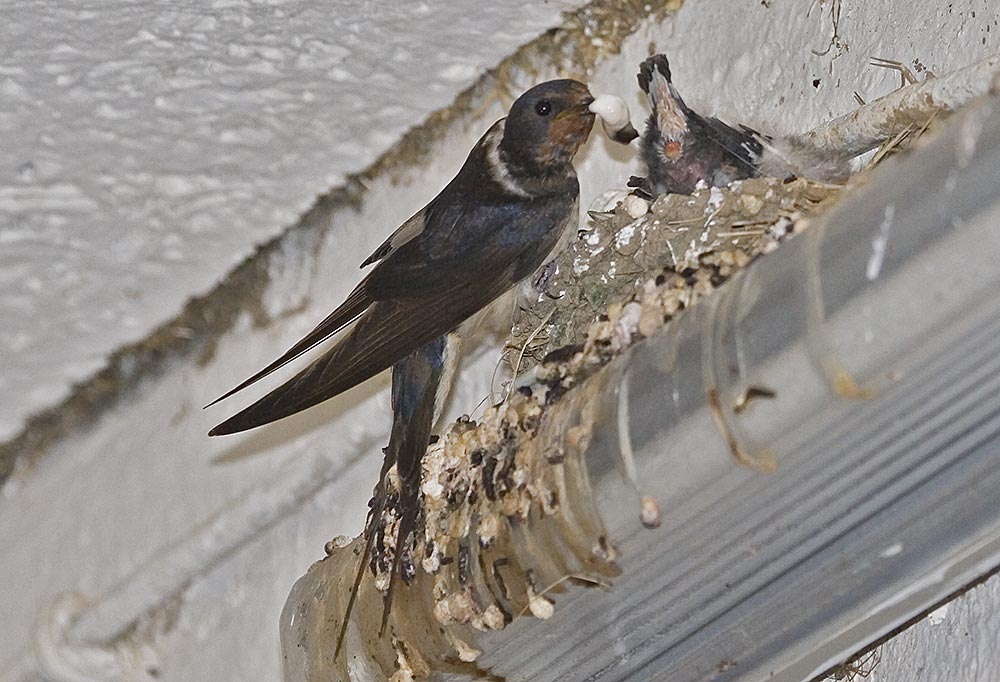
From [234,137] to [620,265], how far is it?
2.45 feet

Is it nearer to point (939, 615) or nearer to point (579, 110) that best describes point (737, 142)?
point (579, 110)

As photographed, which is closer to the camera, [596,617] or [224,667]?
[596,617]

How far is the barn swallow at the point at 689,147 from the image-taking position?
1678mm

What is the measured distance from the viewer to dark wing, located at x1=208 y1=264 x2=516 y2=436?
139cm

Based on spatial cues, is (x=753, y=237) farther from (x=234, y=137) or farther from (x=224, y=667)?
(x=224, y=667)

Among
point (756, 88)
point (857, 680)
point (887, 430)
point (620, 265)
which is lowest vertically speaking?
point (857, 680)

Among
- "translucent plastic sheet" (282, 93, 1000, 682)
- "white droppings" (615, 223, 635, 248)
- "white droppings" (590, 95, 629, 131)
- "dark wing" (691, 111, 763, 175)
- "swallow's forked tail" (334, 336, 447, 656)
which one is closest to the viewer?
"translucent plastic sheet" (282, 93, 1000, 682)

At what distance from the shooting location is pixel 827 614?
3.44ft

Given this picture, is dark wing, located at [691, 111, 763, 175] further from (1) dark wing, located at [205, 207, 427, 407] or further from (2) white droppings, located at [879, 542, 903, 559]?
Result: (2) white droppings, located at [879, 542, 903, 559]

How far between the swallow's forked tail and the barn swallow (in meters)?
0.35

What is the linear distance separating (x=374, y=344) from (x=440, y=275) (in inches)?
6.6

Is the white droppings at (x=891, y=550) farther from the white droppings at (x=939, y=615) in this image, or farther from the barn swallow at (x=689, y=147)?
the barn swallow at (x=689, y=147)

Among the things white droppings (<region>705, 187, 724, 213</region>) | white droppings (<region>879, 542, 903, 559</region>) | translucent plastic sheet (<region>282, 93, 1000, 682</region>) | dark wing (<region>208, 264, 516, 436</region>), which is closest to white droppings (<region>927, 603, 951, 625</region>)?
translucent plastic sheet (<region>282, 93, 1000, 682</region>)

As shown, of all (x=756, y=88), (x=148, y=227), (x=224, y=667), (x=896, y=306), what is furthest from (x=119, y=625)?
(x=896, y=306)
